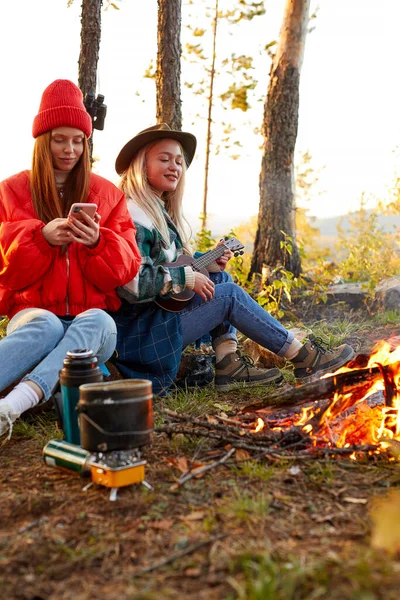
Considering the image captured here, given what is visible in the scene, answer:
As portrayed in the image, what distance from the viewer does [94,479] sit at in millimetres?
2516

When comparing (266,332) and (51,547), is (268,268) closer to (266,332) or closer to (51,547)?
(266,332)

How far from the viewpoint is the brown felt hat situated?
414 cm

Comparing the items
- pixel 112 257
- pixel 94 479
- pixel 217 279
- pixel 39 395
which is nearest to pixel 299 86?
pixel 217 279

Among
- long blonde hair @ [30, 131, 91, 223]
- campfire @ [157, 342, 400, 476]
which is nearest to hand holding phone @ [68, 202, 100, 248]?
long blonde hair @ [30, 131, 91, 223]

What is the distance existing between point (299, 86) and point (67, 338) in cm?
589

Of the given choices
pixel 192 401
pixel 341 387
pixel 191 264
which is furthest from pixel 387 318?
pixel 341 387

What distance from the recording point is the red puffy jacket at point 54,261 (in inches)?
135

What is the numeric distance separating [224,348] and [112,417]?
6.50 ft

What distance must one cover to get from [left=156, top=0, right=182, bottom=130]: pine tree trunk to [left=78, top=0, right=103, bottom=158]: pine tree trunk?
82 cm

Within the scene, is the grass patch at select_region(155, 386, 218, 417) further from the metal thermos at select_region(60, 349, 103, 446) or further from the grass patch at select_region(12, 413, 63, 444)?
the metal thermos at select_region(60, 349, 103, 446)

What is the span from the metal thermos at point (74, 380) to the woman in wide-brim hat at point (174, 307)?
1.08 meters

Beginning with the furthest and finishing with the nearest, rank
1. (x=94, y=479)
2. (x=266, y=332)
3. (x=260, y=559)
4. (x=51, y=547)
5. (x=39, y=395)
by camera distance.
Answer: (x=266, y=332), (x=39, y=395), (x=94, y=479), (x=51, y=547), (x=260, y=559)

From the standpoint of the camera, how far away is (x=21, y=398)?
10.1ft

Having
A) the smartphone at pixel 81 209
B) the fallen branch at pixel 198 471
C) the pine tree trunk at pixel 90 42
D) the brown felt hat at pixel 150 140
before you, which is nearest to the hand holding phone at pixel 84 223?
the smartphone at pixel 81 209
